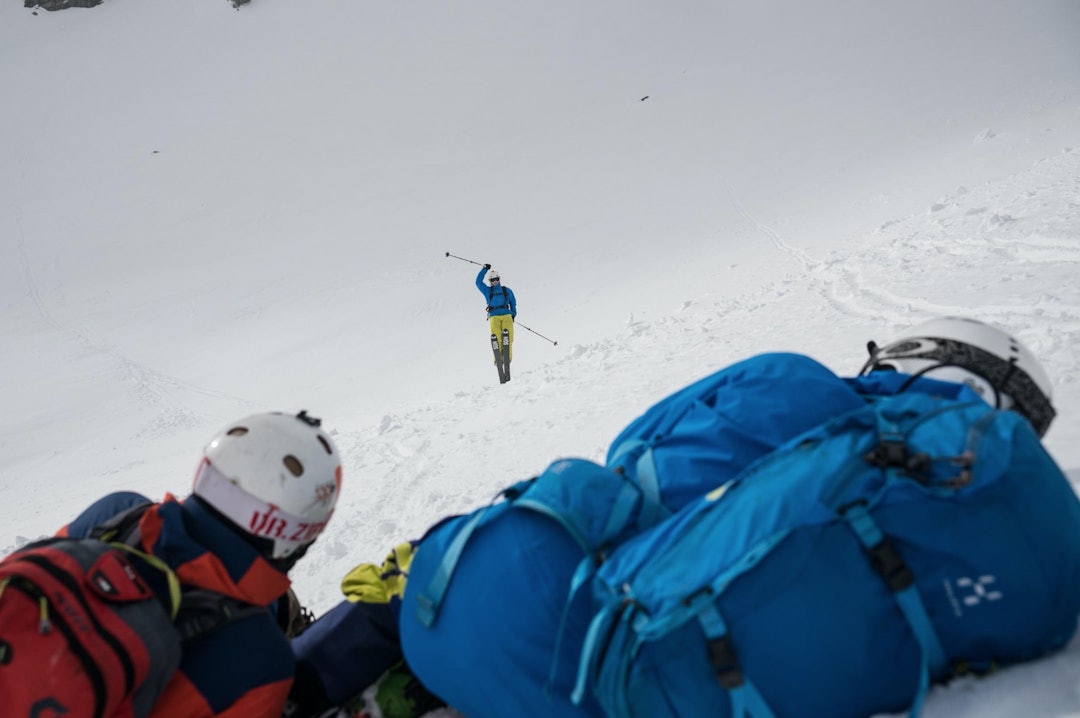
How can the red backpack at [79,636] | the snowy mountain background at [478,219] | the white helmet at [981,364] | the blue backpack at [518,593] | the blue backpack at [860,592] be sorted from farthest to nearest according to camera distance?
the snowy mountain background at [478,219]
the white helmet at [981,364]
the blue backpack at [518,593]
the red backpack at [79,636]
the blue backpack at [860,592]

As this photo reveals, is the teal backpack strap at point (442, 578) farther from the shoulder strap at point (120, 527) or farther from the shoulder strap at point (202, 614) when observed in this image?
the shoulder strap at point (120, 527)

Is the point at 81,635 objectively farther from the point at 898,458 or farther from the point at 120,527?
the point at 898,458

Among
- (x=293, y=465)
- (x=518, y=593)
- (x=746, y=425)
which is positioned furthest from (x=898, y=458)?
(x=293, y=465)

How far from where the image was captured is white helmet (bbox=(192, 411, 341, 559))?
7.91 feet

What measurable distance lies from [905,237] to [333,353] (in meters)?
12.1

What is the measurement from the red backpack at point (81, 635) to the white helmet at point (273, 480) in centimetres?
36

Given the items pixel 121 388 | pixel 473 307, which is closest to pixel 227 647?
pixel 473 307

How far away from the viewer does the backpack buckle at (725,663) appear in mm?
1643

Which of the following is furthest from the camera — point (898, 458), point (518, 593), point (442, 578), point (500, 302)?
point (500, 302)

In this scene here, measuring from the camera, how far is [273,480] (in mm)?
2426

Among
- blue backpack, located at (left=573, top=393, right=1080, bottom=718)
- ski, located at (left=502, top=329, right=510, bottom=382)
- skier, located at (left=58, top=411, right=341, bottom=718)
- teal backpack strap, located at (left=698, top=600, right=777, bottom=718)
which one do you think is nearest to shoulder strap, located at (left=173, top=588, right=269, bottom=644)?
skier, located at (left=58, top=411, right=341, bottom=718)

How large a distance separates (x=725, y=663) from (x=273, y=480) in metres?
1.57

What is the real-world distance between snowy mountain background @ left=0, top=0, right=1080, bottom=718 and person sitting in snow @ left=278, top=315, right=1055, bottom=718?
59cm

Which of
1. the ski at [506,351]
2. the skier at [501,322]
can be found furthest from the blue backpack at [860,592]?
the ski at [506,351]
